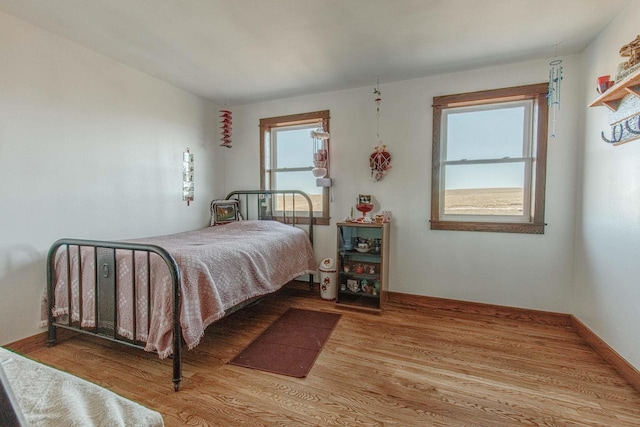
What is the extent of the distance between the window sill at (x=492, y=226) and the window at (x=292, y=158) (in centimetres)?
131

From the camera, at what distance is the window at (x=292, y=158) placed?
3.51 metres

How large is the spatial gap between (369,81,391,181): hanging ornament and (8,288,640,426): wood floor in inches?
63.8

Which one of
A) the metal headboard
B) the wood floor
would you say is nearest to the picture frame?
the wood floor

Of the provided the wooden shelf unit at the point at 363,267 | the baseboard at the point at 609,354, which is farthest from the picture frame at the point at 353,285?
the baseboard at the point at 609,354

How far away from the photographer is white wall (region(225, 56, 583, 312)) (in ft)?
8.41

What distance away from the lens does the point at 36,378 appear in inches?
25.9

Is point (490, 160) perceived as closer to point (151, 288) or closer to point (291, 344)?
point (291, 344)

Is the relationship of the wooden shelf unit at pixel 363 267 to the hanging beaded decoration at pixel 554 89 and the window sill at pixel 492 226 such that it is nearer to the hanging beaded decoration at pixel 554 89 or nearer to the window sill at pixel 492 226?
the window sill at pixel 492 226

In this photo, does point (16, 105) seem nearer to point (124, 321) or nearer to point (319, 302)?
point (124, 321)

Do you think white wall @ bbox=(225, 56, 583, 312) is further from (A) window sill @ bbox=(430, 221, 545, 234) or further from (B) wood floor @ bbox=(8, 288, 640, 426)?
(B) wood floor @ bbox=(8, 288, 640, 426)

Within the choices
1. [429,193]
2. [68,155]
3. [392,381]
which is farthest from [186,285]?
[429,193]

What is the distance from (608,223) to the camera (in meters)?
2.04

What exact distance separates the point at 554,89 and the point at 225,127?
3562mm

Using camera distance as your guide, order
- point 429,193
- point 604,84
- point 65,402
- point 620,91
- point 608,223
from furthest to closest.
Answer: point 429,193
point 608,223
point 604,84
point 620,91
point 65,402
